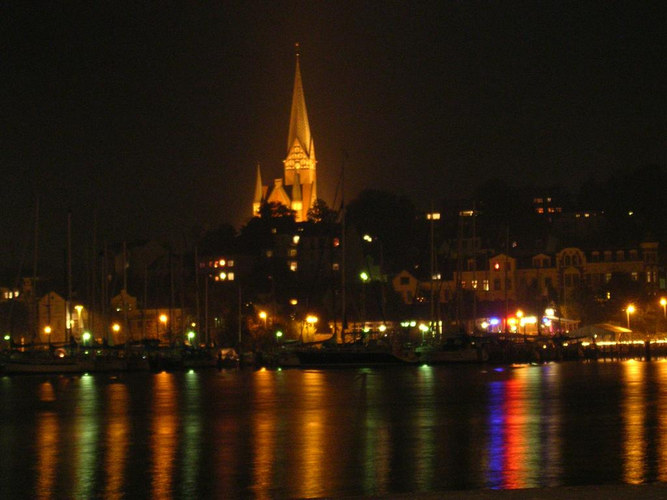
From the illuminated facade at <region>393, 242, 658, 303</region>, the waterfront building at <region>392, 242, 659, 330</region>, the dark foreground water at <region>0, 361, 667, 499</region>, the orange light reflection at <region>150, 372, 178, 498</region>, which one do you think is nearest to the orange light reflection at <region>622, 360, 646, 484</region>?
the dark foreground water at <region>0, 361, 667, 499</region>

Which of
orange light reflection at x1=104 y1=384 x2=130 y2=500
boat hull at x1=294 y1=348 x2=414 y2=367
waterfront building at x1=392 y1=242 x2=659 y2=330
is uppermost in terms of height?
waterfront building at x1=392 y1=242 x2=659 y2=330

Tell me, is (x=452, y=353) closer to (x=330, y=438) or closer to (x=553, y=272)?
(x=330, y=438)

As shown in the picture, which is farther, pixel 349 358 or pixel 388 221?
pixel 388 221

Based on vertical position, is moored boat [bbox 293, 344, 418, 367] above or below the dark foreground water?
above

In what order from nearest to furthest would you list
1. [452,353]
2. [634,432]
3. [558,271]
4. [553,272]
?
[634,432] < [452,353] < [558,271] < [553,272]

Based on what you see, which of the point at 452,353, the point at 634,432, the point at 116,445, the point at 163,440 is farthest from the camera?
the point at 452,353

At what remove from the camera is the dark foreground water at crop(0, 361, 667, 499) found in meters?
22.5

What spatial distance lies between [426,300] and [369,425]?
8825cm

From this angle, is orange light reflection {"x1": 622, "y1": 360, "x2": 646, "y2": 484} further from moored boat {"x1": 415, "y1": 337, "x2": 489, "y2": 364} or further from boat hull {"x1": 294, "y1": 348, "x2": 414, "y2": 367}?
boat hull {"x1": 294, "y1": 348, "x2": 414, "y2": 367}

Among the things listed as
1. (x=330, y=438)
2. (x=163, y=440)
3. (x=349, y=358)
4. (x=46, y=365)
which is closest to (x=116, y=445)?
(x=163, y=440)

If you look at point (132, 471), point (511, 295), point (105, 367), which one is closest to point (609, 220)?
point (511, 295)

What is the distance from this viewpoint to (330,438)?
30266mm

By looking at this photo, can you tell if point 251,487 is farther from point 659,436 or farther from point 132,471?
point 659,436

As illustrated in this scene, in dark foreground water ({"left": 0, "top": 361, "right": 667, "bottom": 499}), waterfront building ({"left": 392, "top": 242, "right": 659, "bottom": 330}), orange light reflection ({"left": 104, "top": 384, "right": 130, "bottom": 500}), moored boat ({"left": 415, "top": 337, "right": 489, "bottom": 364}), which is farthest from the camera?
waterfront building ({"left": 392, "top": 242, "right": 659, "bottom": 330})
